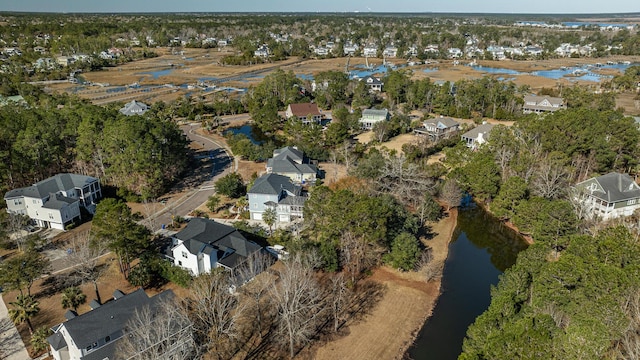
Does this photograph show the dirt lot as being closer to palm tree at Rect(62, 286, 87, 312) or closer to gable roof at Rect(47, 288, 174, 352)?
gable roof at Rect(47, 288, 174, 352)

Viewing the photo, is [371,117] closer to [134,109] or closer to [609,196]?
[609,196]

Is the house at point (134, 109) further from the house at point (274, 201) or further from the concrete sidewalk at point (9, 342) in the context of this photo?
the concrete sidewalk at point (9, 342)

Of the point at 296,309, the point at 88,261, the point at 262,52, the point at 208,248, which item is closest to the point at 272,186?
the point at 208,248

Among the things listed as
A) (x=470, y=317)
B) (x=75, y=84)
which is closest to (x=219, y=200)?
(x=470, y=317)

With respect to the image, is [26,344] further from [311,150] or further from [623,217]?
[623,217]

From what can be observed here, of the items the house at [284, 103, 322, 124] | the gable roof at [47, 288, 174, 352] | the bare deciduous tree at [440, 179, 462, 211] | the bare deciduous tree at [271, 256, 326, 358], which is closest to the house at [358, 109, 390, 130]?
the house at [284, 103, 322, 124]

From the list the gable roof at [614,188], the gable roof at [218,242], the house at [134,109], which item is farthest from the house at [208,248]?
the house at [134,109]
